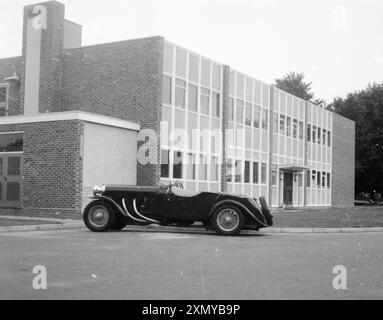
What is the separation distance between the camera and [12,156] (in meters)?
21.9

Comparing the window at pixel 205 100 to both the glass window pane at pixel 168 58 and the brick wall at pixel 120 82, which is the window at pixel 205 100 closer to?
the glass window pane at pixel 168 58

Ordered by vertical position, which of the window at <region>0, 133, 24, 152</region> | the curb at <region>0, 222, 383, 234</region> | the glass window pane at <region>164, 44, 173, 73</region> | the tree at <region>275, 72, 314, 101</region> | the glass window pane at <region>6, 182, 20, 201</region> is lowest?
the curb at <region>0, 222, 383, 234</region>

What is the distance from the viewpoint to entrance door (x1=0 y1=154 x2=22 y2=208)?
858 inches

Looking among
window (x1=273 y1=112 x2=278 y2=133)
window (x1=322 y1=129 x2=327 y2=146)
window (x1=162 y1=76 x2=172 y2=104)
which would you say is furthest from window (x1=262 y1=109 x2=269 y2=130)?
window (x1=322 y1=129 x2=327 y2=146)

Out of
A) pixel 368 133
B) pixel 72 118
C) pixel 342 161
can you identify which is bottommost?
pixel 72 118

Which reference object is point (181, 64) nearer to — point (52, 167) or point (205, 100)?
point (205, 100)

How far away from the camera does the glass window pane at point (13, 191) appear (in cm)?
2181

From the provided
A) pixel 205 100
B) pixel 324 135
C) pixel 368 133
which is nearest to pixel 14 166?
pixel 205 100

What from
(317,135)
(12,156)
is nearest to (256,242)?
(12,156)

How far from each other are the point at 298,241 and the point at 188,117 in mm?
13368

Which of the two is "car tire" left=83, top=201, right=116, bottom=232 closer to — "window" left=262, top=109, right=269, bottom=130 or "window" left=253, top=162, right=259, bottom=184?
"window" left=253, top=162, right=259, bottom=184

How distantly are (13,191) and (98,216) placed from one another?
28.3ft

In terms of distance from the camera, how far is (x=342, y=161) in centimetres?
4397

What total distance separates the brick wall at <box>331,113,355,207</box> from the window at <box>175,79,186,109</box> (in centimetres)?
2047
